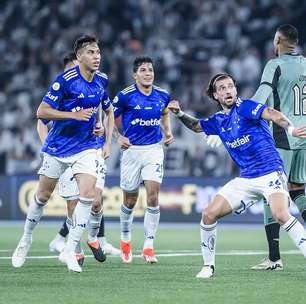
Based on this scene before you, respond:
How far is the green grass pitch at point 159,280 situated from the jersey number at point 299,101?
1.75m

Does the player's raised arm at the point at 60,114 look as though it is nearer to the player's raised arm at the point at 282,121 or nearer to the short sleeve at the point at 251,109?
the short sleeve at the point at 251,109

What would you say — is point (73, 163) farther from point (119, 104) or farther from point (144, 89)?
point (144, 89)

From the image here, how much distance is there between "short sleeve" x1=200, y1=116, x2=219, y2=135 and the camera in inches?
430

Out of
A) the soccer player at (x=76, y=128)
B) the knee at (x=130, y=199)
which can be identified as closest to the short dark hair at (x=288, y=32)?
the soccer player at (x=76, y=128)

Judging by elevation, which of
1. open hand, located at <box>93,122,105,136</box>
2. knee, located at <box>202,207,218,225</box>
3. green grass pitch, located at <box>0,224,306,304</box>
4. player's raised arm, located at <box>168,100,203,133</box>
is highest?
player's raised arm, located at <box>168,100,203,133</box>

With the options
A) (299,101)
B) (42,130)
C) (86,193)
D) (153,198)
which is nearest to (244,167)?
(299,101)

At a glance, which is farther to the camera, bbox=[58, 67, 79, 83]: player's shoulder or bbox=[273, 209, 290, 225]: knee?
bbox=[58, 67, 79, 83]: player's shoulder

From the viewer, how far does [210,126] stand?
1102cm

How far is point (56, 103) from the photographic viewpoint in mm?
11156

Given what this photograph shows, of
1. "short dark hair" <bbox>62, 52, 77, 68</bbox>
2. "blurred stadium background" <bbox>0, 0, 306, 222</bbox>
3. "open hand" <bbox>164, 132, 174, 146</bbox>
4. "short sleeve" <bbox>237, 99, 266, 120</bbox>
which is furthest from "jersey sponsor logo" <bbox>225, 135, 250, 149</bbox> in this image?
"blurred stadium background" <bbox>0, 0, 306, 222</bbox>

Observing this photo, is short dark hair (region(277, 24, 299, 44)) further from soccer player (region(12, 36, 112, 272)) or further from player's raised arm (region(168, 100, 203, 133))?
soccer player (region(12, 36, 112, 272))

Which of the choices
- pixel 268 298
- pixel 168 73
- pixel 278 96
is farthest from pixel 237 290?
pixel 168 73

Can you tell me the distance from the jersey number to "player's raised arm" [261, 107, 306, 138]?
59.3 inches

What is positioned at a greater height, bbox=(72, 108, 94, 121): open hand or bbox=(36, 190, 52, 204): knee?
bbox=(72, 108, 94, 121): open hand
